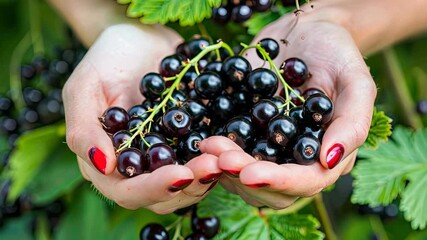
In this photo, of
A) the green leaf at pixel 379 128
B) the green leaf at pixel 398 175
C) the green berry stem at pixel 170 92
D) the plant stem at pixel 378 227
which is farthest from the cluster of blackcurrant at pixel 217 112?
the plant stem at pixel 378 227

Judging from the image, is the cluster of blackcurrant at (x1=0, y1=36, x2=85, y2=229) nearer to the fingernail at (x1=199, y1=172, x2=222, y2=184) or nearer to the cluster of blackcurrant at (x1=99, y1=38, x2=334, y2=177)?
the cluster of blackcurrant at (x1=99, y1=38, x2=334, y2=177)

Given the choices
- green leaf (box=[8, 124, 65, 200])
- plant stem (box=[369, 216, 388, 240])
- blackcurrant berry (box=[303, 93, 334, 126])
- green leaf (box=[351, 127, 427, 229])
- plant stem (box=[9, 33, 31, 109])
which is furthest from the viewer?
plant stem (box=[9, 33, 31, 109])

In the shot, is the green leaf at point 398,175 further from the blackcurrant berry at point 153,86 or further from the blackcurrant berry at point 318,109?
the blackcurrant berry at point 153,86

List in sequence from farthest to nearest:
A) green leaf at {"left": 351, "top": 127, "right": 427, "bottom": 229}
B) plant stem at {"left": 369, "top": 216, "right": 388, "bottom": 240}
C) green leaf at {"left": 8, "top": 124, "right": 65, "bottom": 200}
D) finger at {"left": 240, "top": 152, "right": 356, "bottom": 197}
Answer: plant stem at {"left": 369, "top": 216, "right": 388, "bottom": 240}, green leaf at {"left": 8, "top": 124, "right": 65, "bottom": 200}, green leaf at {"left": 351, "top": 127, "right": 427, "bottom": 229}, finger at {"left": 240, "top": 152, "right": 356, "bottom": 197}

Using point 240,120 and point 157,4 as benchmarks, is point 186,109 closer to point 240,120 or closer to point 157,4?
point 240,120

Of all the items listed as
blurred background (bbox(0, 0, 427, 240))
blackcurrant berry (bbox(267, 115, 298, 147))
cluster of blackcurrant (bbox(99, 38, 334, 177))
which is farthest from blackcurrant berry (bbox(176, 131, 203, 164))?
blurred background (bbox(0, 0, 427, 240))

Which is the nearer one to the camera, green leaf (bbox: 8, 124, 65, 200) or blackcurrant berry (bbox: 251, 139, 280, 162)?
blackcurrant berry (bbox: 251, 139, 280, 162)
